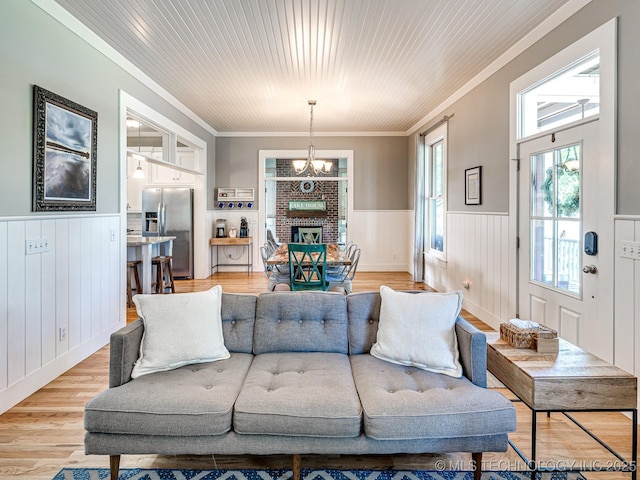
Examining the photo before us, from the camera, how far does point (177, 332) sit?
6.40ft

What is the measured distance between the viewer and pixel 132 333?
6.21 ft

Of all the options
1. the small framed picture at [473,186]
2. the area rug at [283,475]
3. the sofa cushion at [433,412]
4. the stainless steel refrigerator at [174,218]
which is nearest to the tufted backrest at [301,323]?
the sofa cushion at [433,412]

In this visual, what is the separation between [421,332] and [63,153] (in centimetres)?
290

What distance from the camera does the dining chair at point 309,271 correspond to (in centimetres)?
370

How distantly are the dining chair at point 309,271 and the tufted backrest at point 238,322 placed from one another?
1.48m

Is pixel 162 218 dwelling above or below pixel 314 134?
below

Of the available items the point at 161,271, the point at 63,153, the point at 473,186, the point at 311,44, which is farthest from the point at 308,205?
the point at 63,153

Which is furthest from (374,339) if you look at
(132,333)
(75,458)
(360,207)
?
(360,207)

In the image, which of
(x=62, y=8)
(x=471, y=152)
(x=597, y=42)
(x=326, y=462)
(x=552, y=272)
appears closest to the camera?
(x=326, y=462)

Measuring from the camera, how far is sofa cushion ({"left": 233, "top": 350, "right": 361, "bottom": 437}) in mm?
1564

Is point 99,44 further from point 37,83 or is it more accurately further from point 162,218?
point 162,218

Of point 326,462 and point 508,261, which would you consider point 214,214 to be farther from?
point 326,462

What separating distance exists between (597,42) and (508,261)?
1.95 m

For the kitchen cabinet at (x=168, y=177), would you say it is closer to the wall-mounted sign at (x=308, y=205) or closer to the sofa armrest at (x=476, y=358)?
the wall-mounted sign at (x=308, y=205)
